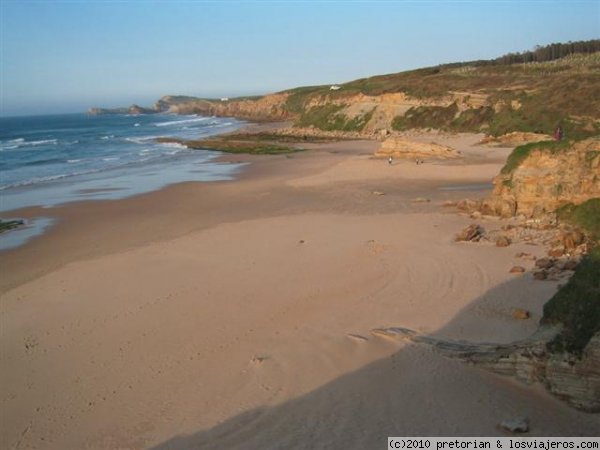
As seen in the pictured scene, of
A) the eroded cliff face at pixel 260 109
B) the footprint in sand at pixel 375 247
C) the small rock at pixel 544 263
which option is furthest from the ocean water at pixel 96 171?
the eroded cliff face at pixel 260 109

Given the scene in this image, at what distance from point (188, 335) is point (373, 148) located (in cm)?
3410

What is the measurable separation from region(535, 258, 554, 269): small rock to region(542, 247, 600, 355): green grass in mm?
4050

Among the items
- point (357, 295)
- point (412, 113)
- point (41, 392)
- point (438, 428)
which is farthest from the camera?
point (412, 113)

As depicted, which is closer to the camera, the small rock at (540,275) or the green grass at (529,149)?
the small rock at (540,275)

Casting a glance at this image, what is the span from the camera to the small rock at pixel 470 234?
567 inches

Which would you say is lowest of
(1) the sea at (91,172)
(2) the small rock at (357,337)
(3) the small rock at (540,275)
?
(1) the sea at (91,172)

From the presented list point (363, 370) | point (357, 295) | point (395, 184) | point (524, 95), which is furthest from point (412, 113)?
point (363, 370)

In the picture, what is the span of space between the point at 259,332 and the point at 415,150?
26.1 m

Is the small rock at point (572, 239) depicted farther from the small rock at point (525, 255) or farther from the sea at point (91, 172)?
the sea at point (91, 172)

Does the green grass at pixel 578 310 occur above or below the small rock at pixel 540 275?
above

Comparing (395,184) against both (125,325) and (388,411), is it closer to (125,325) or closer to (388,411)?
(125,325)

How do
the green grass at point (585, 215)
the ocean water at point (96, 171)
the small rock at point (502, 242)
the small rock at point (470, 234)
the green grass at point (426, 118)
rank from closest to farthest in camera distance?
1. the green grass at point (585, 215)
2. the small rock at point (502, 242)
3. the small rock at point (470, 234)
4. the ocean water at point (96, 171)
5. the green grass at point (426, 118)

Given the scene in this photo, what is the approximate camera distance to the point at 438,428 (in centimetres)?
642

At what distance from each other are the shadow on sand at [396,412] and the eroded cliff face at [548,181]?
8.79 metres
